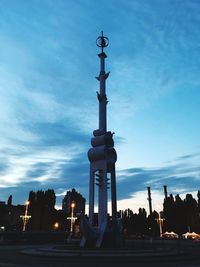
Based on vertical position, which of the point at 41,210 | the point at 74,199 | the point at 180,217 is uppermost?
the point at 74,199

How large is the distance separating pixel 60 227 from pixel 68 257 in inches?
2822

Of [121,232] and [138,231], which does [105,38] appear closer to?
[121,232]

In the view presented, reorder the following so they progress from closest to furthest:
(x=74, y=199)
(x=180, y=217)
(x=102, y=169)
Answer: (x=102, y=169)
(x=180, y=217)
(x=74, y=199)

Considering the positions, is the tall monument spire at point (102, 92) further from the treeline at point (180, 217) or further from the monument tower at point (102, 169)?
the treeline at point (180, 217)

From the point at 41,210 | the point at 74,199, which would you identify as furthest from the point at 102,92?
the point at 74,199

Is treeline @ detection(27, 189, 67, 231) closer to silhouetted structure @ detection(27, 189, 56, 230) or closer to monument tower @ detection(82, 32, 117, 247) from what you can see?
silhouetted structure @ detection(27, 189, 56, 230)

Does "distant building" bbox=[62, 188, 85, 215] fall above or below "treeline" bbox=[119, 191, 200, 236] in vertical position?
above

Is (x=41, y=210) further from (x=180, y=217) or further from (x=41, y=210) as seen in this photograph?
(x=180, y=217)

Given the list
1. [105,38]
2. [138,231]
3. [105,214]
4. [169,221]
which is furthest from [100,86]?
[138,231]

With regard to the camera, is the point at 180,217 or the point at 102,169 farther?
the point at 180,217

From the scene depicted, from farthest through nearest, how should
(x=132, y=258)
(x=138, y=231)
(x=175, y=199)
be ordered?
(x=138, y=231) < (x=175, y=199) < (x=132, y=258)

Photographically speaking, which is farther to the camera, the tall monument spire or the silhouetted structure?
the silhouetted structure

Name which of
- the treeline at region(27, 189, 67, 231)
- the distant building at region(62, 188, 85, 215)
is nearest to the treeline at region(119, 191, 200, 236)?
the treeline at region(27, 189, 67, 231)

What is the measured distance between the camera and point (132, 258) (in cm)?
1695
